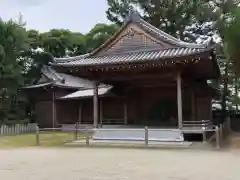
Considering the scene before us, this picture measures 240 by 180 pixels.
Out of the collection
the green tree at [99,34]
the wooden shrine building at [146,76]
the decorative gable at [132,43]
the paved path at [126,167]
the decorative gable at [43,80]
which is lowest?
the paved path at [126,167]

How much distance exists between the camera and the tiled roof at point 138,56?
14347 mm

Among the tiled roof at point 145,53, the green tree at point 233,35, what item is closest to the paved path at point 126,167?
the green tree at point 233,35

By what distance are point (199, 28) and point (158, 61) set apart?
2088 centimetres

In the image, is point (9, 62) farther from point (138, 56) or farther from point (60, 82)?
point (138, 56)

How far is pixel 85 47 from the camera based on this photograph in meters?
38.1

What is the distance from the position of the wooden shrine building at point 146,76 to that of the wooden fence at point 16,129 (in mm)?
4628

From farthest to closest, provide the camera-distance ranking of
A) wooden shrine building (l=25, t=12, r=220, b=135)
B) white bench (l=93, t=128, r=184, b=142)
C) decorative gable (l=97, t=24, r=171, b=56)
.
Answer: decorative gable (l=97, t=24, r=171, b=56)
wooden shrine building (l=25, t=12, r=220, b=135)
white bench (l=93, t=128, r=184, b=142)

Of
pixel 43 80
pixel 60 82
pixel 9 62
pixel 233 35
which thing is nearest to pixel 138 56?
pixel 233 35

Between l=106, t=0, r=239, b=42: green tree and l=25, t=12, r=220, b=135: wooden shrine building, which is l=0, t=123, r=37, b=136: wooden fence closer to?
l=25, t=12, r=220, b=135: wooden shrine building

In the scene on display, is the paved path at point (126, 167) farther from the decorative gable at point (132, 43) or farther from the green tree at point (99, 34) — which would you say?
the green tree at point (99, 34)

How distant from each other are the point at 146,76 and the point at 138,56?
1.18 meters

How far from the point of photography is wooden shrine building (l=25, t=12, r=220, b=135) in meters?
14.9

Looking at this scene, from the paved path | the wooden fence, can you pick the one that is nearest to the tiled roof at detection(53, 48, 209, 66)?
the paved path

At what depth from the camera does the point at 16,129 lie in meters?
25.6
